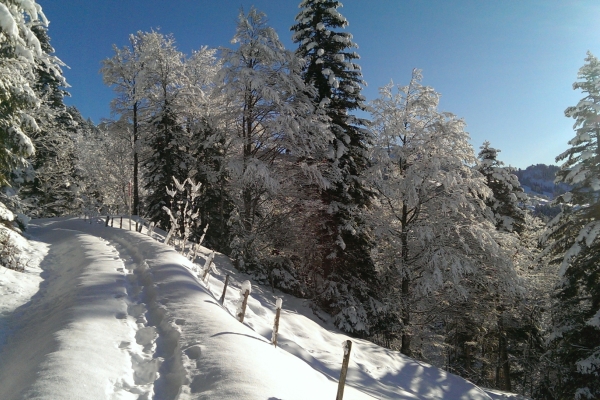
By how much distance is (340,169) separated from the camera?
13.6 meters

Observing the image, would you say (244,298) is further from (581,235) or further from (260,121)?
(581,235)

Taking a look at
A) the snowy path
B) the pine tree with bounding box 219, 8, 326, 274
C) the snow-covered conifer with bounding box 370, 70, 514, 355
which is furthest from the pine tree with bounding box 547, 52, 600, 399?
the snowy path

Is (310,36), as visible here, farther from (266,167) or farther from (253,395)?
(253,395)

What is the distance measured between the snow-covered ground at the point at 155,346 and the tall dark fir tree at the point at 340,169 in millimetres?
2724

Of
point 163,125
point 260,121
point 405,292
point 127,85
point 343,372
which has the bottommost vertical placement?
point 343,372

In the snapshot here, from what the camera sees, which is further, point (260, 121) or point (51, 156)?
point (51, 156)

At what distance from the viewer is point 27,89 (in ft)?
24.5

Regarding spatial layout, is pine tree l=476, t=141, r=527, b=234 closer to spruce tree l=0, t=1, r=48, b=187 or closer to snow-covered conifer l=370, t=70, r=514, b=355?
snow-covered conifer l=370, t=70, r=514, b=355

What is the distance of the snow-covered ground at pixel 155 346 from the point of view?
3512mm

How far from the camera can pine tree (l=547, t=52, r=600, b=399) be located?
1044 centimetres

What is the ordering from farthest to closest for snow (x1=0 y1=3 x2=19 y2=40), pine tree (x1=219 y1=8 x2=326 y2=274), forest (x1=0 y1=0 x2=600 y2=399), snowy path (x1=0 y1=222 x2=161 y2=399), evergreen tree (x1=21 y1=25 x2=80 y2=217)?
evergreen tree (x1=21 y1=25 x2=80 y2=217), pine tree (x1=219 y1=8 x2=326 y2=274), forest (x1=0 y1=0 x2=600 y2=399), snow (x1=0 y1=3 x2=19 y2=40), snowy path (x1=0 y1=222 x2=161 y2=399)

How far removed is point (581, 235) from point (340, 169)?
26.5ft

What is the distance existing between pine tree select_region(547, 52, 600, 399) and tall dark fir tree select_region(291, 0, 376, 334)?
21.6ft

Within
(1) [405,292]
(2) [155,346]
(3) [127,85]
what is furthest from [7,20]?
(3) [127,85]
